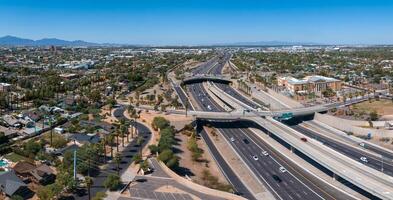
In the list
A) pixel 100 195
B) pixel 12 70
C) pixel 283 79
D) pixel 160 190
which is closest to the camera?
pixel 100 195

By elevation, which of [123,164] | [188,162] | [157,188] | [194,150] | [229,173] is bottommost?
[229,173]

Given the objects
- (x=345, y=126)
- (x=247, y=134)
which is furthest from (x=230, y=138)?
(x=345, y=126)

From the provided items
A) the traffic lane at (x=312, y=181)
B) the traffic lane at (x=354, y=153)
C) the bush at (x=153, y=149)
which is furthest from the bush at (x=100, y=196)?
the traffic lane at (x=354, y=153)

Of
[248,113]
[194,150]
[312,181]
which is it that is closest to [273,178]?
[312,181]

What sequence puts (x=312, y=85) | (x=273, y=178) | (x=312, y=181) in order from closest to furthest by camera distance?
1. (x=312, y=181)
2. (x=273, y=178)
3. (x=312, y=85)

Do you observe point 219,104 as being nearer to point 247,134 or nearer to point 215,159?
point 247,134

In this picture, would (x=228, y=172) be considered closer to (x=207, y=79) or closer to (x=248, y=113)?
(x=248, y=113)

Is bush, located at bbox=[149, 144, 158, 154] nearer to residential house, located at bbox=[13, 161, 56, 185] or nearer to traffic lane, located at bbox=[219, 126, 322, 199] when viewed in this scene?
residential house, located at bbox=[13, 161, 56, 185]
